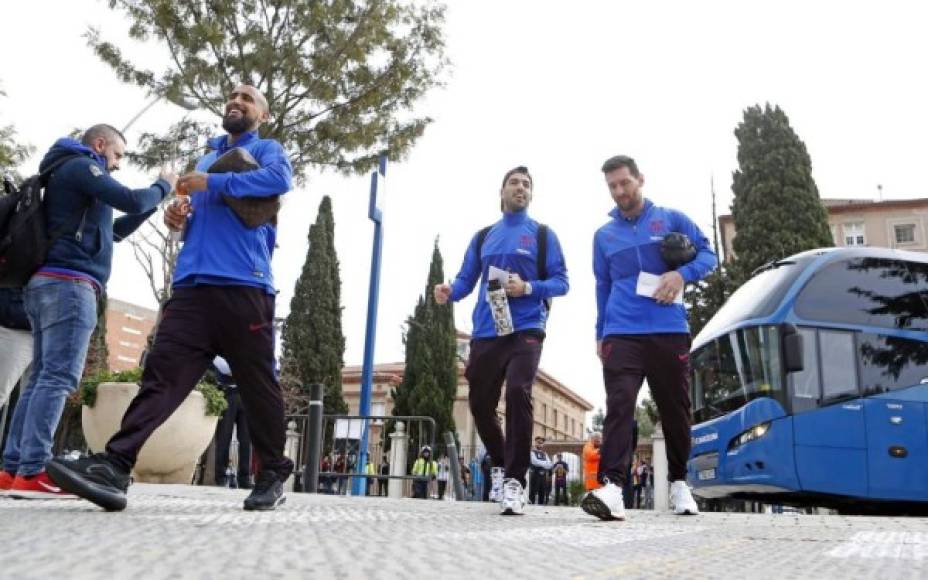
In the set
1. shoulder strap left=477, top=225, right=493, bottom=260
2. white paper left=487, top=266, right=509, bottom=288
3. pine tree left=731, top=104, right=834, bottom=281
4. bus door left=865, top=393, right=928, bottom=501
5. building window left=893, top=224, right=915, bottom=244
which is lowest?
bus door left=865, top=393, right=928, bottom=501

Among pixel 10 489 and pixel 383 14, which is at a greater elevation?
pixel 383 14

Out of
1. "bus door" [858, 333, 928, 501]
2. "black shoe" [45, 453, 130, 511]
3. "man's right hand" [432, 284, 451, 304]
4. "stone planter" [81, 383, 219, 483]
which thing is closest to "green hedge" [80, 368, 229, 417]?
"stone planter" [81, 383, 219, 483]

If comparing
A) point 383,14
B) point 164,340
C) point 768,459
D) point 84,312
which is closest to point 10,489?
point 84,312

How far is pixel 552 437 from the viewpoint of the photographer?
257ft

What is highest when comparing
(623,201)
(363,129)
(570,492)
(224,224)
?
(363,129)

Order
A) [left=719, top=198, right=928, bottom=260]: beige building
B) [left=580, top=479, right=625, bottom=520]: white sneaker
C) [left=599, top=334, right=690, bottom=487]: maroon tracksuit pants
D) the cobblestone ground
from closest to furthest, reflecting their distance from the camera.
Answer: the cobblestone ground
[left=580, top=479, right=625, bottom=520]: white sneaker
[left=599, top=334, right=690, bottom=487]: maroon tracksuit pants
[left=719, top=198, right=928, bottom=260]: beige building

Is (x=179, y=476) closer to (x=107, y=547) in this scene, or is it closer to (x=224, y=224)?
(x=224, y=224)

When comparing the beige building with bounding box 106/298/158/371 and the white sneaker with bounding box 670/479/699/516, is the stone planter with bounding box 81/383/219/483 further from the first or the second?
the beige building with bounding box 106/298/158/371

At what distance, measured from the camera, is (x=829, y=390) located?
8375 millimetres

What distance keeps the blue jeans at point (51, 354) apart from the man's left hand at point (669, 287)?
10.3 ft

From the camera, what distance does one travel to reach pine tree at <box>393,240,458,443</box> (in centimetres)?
4338

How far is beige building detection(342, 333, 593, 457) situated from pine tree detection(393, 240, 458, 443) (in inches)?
58.8

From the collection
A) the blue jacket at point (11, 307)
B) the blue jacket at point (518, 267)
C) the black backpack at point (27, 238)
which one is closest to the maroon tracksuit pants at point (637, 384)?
the blue jacket at point (518, 267)

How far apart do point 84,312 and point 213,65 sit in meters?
8.35
